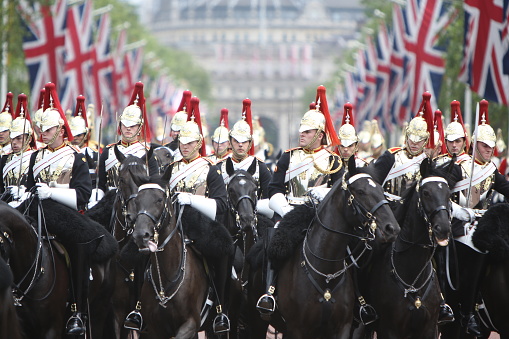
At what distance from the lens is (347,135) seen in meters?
13.2

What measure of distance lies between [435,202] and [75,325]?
147 inches

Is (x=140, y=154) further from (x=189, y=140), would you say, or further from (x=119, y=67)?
(x=119, y=67)

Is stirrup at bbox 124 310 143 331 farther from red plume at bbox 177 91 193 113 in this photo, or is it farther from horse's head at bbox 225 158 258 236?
red plume at bbox 177 91 193 113

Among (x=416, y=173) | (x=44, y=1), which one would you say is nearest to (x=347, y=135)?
(x=416, y=173)

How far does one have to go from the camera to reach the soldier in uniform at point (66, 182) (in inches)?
457

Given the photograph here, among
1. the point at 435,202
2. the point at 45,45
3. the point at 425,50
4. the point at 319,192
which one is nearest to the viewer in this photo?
the point at 435,202

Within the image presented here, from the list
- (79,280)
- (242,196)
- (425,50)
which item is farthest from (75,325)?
(425,50)

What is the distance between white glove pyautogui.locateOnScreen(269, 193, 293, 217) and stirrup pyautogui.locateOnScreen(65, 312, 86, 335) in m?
2.26

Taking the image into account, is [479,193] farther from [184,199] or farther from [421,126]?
[184,199]

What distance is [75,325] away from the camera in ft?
38.1

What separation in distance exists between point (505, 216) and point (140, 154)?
4077 millimetres

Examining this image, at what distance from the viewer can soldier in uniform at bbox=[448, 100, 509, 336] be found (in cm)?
1258

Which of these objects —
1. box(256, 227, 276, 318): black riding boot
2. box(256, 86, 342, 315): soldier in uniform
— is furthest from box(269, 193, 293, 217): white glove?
box(256, 227, 276, 318): black riding boot

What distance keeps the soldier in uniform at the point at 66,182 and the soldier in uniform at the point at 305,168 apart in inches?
75.5
